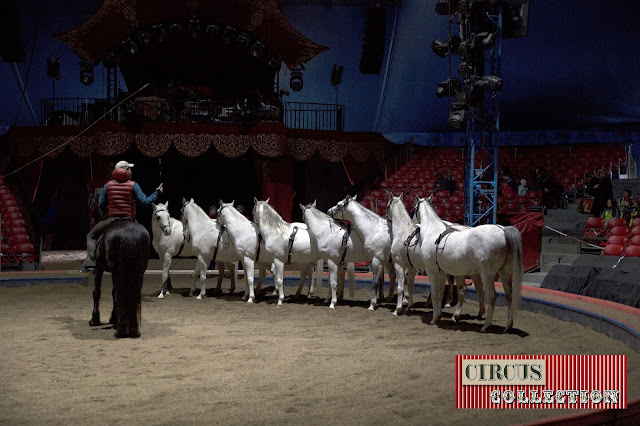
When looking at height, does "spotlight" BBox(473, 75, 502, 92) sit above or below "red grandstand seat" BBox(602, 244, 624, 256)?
above

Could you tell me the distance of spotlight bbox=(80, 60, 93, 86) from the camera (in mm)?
21000

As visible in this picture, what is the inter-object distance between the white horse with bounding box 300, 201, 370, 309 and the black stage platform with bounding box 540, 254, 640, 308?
9.75ft

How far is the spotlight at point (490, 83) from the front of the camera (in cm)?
1225

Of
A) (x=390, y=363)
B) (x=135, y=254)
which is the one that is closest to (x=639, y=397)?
(x=390, y=363)

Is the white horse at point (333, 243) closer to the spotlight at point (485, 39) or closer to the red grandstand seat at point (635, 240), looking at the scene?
the red grandstand seat at point (635, 240)

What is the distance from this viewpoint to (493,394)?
13.9 ft

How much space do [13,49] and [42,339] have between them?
17590 mm

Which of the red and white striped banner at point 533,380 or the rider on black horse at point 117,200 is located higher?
the rider on black horse at point 117,200

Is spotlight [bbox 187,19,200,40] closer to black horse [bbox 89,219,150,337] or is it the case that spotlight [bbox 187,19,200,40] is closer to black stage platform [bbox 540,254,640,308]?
black stage platform [bbox 540,254,640,308]

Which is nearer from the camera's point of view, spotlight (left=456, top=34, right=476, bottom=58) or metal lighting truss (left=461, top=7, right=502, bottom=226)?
spotlight (left=456, top=34, right=476, bottom=58)

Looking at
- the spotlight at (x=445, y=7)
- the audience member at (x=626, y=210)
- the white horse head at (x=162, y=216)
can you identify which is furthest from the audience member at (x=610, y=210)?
the white horse head at (x=162, y=216)

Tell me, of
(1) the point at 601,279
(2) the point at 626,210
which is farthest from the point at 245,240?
(2) the point at 626,210

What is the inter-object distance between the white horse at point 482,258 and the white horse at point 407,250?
0.29 meters

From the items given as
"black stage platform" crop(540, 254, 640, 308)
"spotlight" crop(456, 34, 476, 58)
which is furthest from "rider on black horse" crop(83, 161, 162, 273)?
"spotlight" crop(456, 34, 476, 58)
